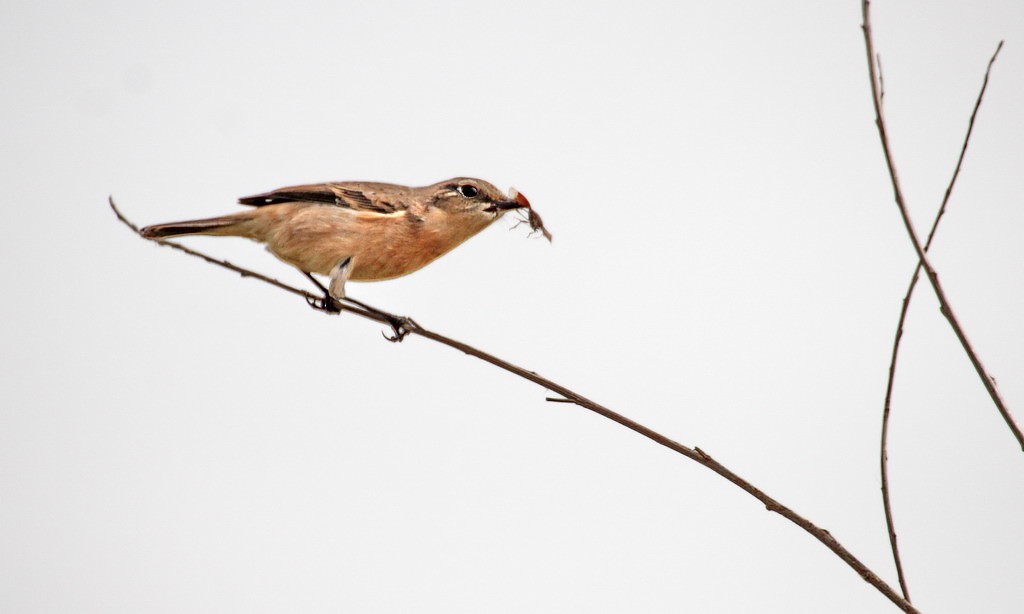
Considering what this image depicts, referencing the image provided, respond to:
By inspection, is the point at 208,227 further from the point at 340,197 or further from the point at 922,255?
the point at 922,255

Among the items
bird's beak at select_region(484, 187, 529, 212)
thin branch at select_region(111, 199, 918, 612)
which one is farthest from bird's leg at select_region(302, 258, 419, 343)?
thin branch at select_region(111, 199, 918, 612)

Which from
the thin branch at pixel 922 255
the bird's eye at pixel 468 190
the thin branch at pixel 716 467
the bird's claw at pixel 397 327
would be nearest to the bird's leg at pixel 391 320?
the bird's claw at pixel 397 327

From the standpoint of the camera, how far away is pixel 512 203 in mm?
3324

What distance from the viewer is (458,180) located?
3.42m

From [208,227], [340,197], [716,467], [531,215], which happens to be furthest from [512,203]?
[716,467]

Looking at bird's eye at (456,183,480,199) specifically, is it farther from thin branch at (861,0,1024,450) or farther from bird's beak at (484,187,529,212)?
thin branch at (861,0,1024,450)

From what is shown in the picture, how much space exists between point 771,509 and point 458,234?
1786mm

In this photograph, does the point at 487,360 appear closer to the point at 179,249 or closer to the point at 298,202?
the point at 179,249

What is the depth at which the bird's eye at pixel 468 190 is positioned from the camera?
3396 mm

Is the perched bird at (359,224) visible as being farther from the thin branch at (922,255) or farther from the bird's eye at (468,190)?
the thin branch at (922,255)

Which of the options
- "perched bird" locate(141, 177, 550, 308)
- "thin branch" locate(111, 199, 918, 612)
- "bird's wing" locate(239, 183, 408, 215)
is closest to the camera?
"thin branch" locate(111, 199, 918, 612)

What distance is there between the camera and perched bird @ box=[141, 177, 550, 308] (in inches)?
126

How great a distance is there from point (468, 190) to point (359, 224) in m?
0.43

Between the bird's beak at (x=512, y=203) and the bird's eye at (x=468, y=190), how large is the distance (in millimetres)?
76
